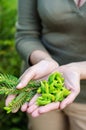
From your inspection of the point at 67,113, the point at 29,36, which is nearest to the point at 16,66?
the point at 29,36

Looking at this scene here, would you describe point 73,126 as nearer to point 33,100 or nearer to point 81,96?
point 81,96

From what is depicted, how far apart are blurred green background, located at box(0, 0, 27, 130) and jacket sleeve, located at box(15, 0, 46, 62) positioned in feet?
2.42

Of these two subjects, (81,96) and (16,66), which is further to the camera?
(16,66)

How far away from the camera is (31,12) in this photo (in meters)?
2.14

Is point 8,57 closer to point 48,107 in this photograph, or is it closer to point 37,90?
point 37,90

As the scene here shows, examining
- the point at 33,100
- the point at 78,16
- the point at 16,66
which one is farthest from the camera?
the point at 16,66

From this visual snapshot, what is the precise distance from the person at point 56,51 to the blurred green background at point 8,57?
760 millimetres

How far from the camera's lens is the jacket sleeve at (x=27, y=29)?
6.94ft

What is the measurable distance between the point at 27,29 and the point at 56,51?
0.22m

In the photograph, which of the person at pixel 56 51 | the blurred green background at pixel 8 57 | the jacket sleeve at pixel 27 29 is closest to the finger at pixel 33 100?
the person at pixel 56 51

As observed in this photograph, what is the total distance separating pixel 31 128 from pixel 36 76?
0.50 meters

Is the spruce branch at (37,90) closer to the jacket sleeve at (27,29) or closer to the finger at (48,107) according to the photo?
the finger at (48,107)

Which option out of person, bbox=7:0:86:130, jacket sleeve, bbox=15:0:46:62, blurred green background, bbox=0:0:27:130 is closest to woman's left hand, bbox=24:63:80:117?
person, bbox=7:0:86:130

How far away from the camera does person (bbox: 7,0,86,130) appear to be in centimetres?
175
